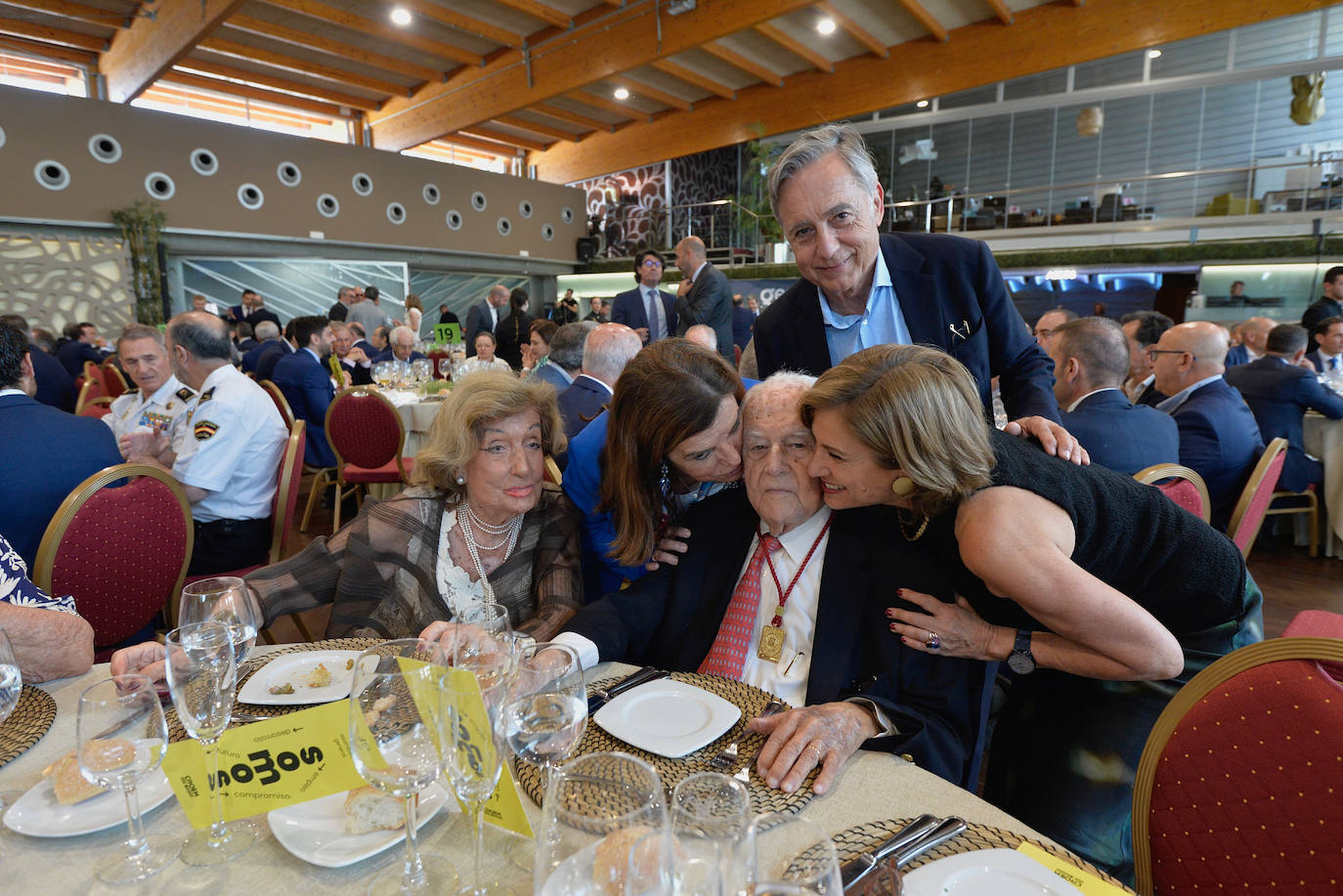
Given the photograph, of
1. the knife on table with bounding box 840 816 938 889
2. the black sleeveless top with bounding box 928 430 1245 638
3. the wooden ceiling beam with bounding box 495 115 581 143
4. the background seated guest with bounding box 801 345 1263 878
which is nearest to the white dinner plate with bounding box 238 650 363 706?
the knife on table with bounding box 840 816 938 889

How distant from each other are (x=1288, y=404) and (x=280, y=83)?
15099mm

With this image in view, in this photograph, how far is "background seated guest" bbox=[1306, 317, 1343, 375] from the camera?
18.8 feet

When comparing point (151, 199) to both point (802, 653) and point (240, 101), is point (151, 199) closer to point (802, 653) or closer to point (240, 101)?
point (240, 101)

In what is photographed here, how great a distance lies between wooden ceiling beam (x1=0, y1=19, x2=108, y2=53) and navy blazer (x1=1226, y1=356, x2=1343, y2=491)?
15.4 meters

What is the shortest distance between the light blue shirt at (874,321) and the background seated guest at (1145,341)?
124 inches

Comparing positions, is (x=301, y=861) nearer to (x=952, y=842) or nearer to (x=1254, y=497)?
(x=952, y=842)

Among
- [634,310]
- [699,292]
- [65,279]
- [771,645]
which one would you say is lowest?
A: [771,645]

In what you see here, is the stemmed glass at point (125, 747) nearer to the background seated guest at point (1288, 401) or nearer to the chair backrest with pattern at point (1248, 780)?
the chair backrest with pattern at point (1248, 780)

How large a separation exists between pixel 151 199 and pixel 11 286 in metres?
2.30

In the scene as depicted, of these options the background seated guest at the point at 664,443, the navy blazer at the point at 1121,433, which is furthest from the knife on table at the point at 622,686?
the navy blazer at the point at 1121,433

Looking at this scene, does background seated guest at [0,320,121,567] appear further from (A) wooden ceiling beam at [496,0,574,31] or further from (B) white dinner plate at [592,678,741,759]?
(A) wooden ceiling beam at [496,0,574,31]

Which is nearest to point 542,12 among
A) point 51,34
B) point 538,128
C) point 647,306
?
point 538,128

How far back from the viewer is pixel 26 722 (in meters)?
1.16

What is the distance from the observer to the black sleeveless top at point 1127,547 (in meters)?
1.42
